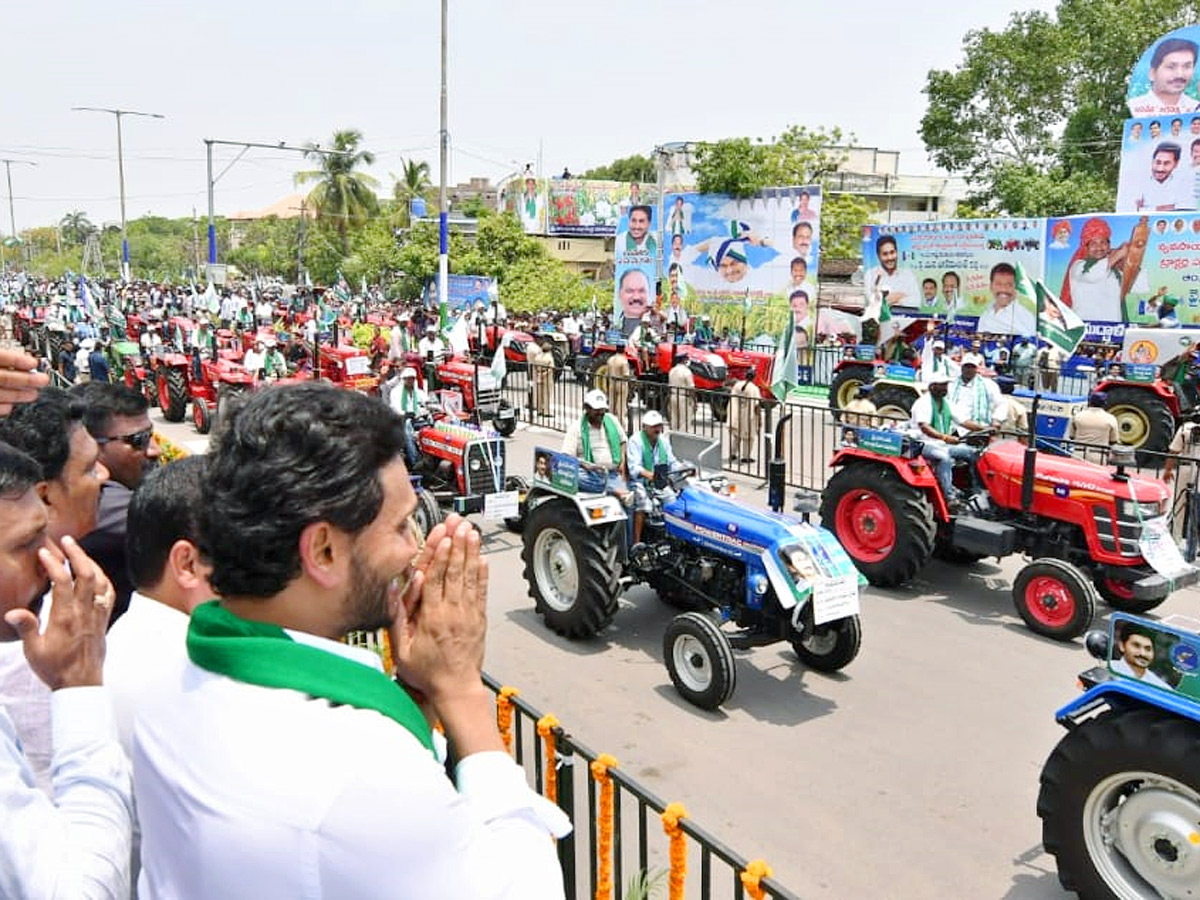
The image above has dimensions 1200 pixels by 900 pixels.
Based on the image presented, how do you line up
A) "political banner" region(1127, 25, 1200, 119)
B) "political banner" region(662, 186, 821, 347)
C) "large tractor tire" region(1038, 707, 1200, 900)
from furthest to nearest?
"political banner" region(1127, 25, 1200, 119) < "political banner" region(662, 186, 821, 347) < "large tractor tire" region(1038, 707, 1200, 900)

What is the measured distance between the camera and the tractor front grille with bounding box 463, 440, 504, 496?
986cm

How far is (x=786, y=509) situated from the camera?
1074 centimetres

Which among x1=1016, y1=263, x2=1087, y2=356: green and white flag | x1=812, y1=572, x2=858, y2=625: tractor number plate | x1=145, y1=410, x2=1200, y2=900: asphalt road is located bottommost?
x1=145, y1=410, x2=1200, y2=900: asphalt road

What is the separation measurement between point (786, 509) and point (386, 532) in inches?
376

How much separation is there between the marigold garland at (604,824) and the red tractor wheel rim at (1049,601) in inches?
195

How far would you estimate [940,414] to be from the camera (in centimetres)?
919

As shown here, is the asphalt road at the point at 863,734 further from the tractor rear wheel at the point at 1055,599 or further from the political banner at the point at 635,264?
the political banner at the point at 635,264

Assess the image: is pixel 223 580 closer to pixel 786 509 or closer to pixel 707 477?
pixel 707 477

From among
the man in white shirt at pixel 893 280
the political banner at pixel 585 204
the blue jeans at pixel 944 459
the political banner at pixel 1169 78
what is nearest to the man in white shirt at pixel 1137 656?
the blue jeans at pixel 944 459

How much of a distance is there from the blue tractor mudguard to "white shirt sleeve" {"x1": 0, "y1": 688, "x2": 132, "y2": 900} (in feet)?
15.3

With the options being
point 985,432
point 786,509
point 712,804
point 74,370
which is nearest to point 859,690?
point 712,804

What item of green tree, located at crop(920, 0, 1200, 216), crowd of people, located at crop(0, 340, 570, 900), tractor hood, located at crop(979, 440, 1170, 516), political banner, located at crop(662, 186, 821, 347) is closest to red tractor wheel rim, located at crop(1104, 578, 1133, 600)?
tractor hood, located at crop(979, 440, 1170, 516)

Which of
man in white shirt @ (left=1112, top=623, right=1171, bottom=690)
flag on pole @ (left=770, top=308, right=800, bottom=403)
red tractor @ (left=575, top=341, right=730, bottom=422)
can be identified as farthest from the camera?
red tractor @ (left=575, top=341, right=730, bottom=422)

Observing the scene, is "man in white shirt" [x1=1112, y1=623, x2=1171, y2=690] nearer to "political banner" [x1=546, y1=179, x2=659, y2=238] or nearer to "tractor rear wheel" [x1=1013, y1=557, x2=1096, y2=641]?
"tractor rear wheel" [x1=1013, y1=557, x2=1096, y2=641]
